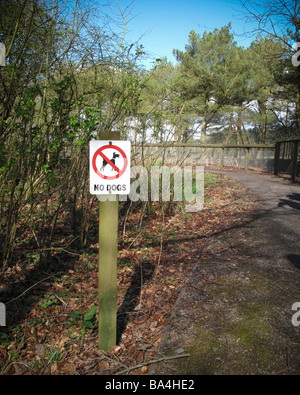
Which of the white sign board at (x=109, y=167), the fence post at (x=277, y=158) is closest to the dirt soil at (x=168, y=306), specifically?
the white sign board at (x=109, y=167)

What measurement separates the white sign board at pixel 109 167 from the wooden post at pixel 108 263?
2.5 inches

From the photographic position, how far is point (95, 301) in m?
2.98

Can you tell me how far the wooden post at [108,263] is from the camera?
81.4 inches

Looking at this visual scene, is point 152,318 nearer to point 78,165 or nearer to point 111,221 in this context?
point 111,221

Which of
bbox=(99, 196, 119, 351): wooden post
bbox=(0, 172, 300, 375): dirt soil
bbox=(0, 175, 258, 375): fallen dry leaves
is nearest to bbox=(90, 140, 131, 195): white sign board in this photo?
bbox=(99, 196, 119, 351): wooden post

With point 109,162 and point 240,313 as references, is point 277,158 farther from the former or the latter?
point 109,162

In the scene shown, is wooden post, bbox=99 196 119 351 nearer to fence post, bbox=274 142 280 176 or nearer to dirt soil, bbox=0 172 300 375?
dirt soil, bbox=0 172 300 375

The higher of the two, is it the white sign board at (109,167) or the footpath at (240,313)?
the white sign board at (109,167)

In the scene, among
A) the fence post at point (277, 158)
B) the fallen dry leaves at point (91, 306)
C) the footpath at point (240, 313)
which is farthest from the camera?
the fence post at point (277, 158)

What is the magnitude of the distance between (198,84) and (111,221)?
22.4 meters

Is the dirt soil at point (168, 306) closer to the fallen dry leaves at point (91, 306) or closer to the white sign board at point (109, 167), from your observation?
the fallen dry leaves at point (91, 306)

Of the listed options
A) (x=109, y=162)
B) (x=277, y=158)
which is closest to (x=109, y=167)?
(x=109, y=162)

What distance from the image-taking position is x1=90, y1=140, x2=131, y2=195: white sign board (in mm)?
1997

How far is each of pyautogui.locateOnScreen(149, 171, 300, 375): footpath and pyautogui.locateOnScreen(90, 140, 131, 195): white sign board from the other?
128 cm
